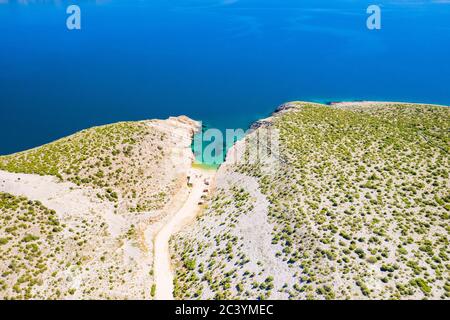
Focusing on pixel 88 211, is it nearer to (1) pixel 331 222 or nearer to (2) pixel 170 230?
(2) pixel 170 230

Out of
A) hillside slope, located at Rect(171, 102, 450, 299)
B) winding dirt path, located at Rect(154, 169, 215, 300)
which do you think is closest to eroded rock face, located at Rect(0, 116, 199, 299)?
winding dirt path, located at Rect(154, 169, 215, 300)

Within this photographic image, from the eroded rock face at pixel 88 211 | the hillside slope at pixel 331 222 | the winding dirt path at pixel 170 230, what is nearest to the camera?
the hillside slope at pixel 331 222

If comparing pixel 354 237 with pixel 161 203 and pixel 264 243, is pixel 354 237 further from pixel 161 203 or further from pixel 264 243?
pixel 161 203

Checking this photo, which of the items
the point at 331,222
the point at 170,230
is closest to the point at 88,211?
the point at 170,230

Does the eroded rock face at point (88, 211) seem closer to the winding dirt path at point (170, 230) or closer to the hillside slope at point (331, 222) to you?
the winding dirt path at point (170, 230)

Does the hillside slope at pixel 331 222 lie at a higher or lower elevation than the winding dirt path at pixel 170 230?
higher

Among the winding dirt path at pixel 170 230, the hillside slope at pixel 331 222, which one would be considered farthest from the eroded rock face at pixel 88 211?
the hillside slope at pixel 331 222
